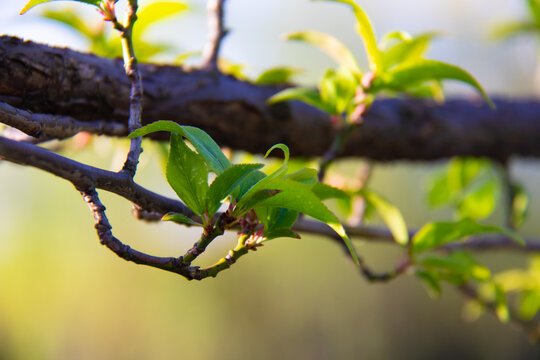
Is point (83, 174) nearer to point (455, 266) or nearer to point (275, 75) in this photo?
point (275, 75)

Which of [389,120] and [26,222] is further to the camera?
[26,222]

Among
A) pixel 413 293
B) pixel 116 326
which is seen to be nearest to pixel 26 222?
pixel 116 326

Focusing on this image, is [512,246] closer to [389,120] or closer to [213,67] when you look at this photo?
[389,120]

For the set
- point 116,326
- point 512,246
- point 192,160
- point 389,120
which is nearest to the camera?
point 192,160

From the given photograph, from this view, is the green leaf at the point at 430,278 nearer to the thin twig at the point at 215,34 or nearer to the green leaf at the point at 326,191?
the green leaf at the point at 326,191

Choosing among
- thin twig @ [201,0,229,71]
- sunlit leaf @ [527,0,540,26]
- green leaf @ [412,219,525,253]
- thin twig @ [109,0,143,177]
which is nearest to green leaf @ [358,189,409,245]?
green leaf @ [412,219,525,253]

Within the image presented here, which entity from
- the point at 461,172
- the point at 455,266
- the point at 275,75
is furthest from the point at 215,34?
the point at 461,172
